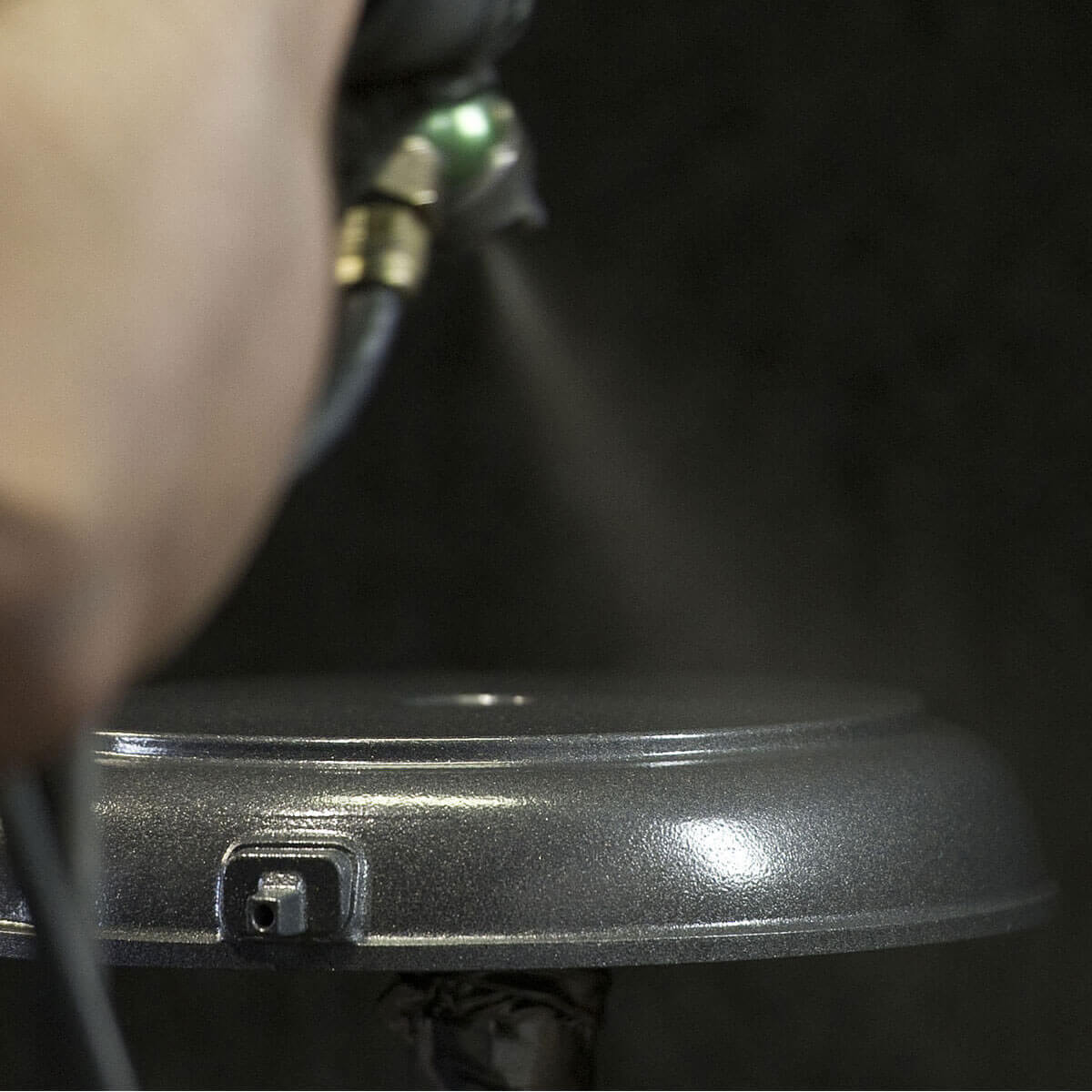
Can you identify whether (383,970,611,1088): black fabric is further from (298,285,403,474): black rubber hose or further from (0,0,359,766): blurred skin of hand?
(0,0,359,766): blurred skin of hand

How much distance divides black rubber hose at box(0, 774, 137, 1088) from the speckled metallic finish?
14 cm

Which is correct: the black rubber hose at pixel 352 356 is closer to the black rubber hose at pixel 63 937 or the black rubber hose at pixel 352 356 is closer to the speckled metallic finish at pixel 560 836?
the black rubber hose at pixel 63 937

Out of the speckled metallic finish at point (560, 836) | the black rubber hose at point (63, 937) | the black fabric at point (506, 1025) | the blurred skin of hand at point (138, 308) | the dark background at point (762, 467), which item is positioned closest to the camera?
the blurred skin of hand at point (138, 308)

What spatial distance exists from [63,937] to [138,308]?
128mm

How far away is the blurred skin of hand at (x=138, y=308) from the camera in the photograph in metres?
0.08

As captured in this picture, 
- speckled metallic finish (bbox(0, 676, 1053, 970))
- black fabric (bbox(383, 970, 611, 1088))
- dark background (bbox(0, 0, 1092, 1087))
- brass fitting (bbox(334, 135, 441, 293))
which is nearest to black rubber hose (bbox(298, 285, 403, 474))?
brass fitting (bbox(334, 135, 441, 293))

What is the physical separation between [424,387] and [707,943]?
2.03 ft

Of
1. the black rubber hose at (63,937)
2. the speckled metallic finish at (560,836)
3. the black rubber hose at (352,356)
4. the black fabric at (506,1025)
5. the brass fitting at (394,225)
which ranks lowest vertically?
the black fabric at (506,1025)

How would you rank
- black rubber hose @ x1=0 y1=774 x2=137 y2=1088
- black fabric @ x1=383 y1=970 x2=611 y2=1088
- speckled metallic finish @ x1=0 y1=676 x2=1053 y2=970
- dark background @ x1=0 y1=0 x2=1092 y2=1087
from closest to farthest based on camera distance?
black rubber hose @ x1=0 y1=774 x2=137 y2=1088
speckled metallic finish @ x1=0 y1=676 x2=1053 y2=970
black fabric @ x1=383 y1=970 x2=611 y2=1088
dark background @ x1=0 y1=0 x2=1092 y2=1087

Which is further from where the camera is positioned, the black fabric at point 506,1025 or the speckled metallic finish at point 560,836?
the black fabric at point 506,1025

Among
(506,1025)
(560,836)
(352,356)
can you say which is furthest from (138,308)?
(506,1025)

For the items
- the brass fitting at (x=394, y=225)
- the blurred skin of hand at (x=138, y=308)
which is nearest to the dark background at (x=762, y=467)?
the brass fitting at (x=394, y=225)

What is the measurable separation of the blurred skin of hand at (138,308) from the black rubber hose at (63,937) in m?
0.11

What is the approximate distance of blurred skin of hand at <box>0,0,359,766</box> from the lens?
8 cm
